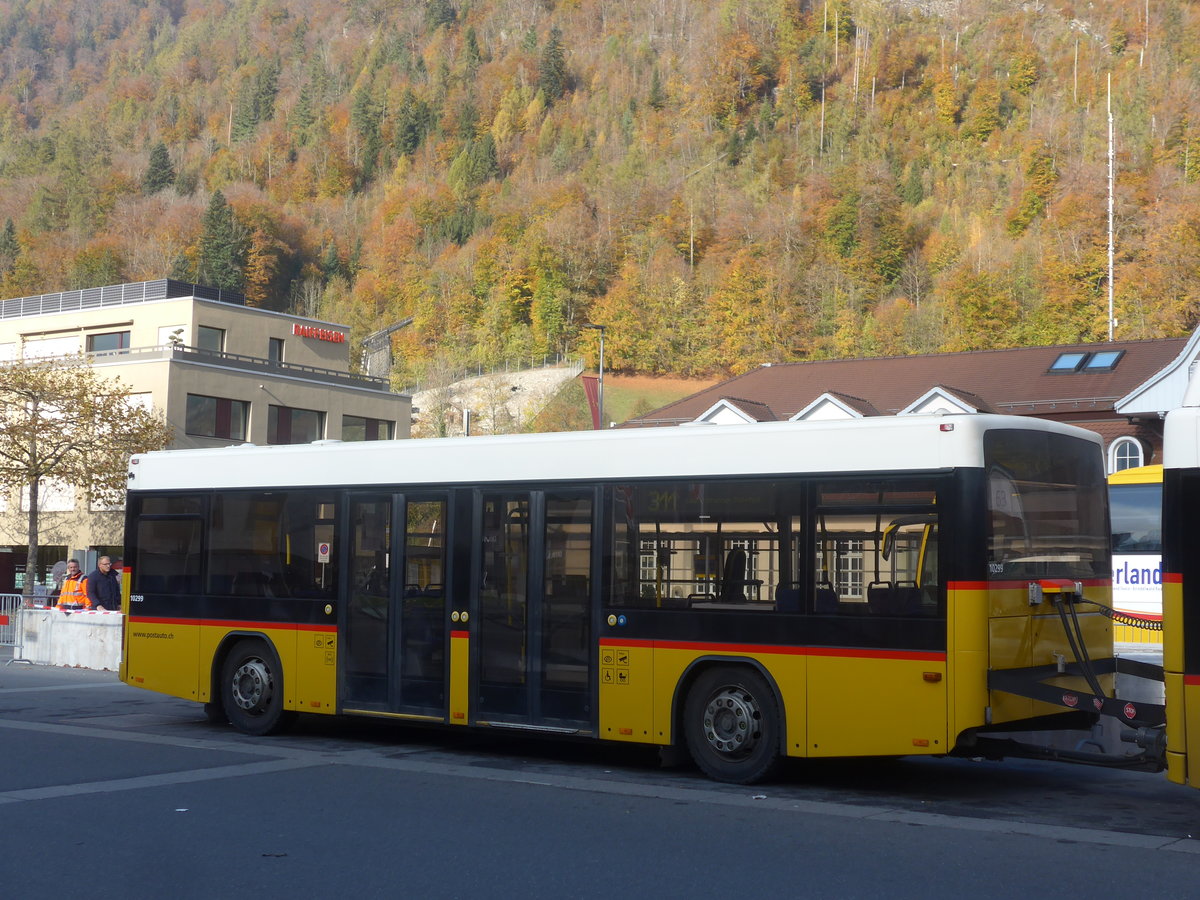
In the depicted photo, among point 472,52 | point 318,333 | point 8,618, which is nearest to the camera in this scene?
point 8,618

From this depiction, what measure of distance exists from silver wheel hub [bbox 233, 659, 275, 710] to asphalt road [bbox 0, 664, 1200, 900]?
0.66 m

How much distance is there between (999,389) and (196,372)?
103 feet

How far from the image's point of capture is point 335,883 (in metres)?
7.39

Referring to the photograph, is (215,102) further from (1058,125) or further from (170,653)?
(170,653)

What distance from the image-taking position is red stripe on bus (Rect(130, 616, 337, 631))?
13.8 metres

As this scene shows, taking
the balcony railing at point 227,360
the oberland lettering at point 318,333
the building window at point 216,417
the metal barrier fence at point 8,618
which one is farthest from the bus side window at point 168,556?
→ the oberland lettering at point 318,333

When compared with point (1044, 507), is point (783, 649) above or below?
below

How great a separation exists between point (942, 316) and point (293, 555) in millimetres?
81885

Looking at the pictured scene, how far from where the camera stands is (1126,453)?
4397 cm

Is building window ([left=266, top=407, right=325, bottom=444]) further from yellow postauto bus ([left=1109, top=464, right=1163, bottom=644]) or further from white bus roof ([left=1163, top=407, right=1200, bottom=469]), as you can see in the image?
white bus roof ([left=1163, top=407, right=1200, bottom=469])

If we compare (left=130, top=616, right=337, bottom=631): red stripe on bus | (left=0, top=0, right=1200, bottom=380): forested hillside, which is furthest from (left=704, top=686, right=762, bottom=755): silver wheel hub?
(left=0, top=0, right=1200, bottom=380): forested hillside

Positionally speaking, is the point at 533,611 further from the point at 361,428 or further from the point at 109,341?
the point at 109,341

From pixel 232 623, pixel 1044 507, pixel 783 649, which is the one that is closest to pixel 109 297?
pixel 232 623

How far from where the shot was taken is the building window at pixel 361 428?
6412 centimetres
